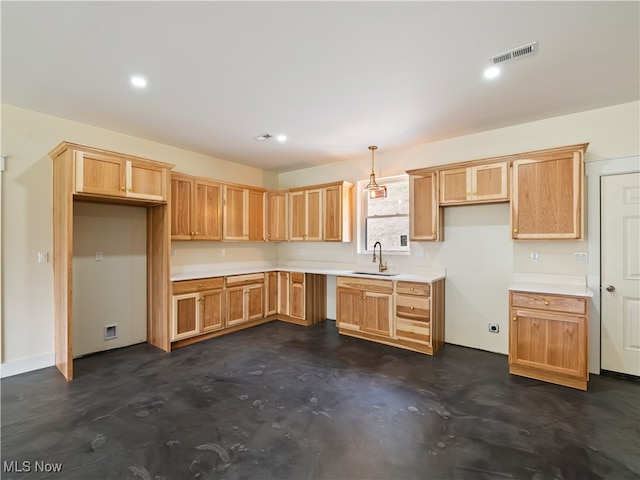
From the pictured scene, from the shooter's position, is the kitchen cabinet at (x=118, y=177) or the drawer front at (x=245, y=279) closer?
the kitchen cabinet at (x=118, y=177)

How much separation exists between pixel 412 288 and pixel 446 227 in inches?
39.2

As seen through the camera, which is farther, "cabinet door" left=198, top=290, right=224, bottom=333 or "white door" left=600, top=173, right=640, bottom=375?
"cabinet door" left=198, top=290, right=224, bottom=333

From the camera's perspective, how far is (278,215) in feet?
18.2

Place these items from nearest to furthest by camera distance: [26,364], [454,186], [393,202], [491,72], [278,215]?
[491,72] < [26,364] < [454,186] < [393,202] < [278,215]

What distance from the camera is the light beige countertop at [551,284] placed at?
2982 millimetres

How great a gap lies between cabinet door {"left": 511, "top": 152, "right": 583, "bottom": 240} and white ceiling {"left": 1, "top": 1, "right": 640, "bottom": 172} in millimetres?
639

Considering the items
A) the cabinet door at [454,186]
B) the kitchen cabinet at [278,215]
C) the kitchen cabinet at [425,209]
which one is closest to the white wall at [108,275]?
the kitchen cabinet at [278,215]

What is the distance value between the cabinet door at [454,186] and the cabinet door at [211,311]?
3.40 m

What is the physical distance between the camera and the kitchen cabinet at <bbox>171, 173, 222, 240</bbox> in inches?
167

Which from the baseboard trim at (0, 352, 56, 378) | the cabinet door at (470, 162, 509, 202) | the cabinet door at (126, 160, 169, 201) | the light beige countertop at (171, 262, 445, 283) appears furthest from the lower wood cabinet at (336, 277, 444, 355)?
the baseboard trim at (0, 352, 56, 378)

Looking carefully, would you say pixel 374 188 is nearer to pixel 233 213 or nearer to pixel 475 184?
pixel 475 184

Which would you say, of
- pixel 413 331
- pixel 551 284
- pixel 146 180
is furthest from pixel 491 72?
pixel 146 180

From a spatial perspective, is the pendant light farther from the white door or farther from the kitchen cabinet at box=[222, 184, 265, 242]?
the white door

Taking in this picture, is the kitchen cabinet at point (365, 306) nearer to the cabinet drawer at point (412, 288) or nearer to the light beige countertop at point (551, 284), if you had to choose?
the cabinet drawer at point (412, 288)
